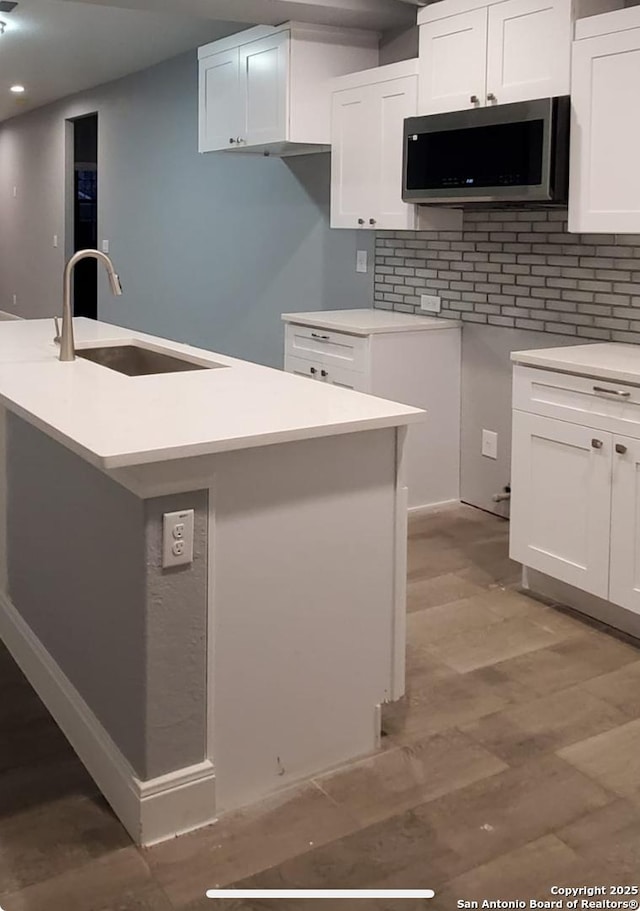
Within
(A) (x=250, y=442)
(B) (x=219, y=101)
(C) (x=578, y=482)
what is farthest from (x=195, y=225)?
(A) (x=250, y=442)

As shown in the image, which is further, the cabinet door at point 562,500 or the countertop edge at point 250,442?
the cabinet door at point 562,500

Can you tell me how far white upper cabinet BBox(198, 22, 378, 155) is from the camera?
179 inches

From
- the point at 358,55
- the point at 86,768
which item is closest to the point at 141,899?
the point at 86,768

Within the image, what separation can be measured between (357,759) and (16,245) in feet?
31.3

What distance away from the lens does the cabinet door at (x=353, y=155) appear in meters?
4.36

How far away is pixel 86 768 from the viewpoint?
2.32m

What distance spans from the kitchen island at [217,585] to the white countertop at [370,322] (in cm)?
168

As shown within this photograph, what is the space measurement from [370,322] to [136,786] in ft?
9.01

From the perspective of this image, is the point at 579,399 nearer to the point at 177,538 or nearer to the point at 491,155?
the point at 491,155

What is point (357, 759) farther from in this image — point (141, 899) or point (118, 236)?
point (118, 236)

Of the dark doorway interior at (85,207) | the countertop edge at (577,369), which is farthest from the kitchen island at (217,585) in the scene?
the dark doorway interior at (85,207)

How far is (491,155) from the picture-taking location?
3621 mm

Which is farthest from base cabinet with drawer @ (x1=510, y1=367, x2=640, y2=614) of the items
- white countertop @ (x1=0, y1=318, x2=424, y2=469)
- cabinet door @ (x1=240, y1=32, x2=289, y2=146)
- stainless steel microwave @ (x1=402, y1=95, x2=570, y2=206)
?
cabinet door @ (x1=240, y1=32, x2=289, y2=146)

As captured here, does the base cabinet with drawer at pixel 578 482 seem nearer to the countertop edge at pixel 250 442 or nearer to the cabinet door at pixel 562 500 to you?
the cabinet door at pixel 562 500
